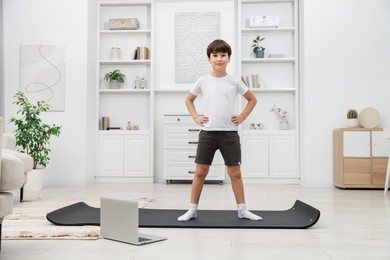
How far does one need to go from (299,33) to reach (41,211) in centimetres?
429

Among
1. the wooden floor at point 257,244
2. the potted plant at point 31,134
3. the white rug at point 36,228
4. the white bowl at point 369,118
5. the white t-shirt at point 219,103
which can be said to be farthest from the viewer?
the white bowl at point 369,118

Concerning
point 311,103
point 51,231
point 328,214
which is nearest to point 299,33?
point 311,103

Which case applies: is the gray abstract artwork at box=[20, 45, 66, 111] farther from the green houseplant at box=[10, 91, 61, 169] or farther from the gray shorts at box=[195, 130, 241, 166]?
the gray shorts at box=[195, 130, 241, 166]

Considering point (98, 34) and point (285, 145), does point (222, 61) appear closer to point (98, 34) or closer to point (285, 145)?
point (285, 145)

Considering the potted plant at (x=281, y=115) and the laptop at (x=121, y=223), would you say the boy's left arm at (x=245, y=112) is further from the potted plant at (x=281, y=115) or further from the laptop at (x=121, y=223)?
the potted plant at (x=281, y=115)

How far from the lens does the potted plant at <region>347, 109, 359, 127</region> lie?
5.31 meters

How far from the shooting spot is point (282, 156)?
19.4ft

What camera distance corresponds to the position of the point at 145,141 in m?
6.04

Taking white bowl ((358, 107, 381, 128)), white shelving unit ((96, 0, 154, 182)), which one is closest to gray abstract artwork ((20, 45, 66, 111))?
white shelving unit ((96, 0, 154, 182))

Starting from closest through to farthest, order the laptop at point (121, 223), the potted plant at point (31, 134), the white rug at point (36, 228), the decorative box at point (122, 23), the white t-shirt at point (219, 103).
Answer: the laptop at point (121, 223), the white rug at point (36, 228), the white t-shirt at point (219, 103), the potted plant at point (31, 134), the decorative box at point (122, 23)

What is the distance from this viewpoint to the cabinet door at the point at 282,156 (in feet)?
19.3

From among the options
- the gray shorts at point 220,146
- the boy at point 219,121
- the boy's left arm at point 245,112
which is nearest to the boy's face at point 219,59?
the boy at point 219,121

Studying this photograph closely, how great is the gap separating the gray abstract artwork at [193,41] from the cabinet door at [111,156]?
4.17ft

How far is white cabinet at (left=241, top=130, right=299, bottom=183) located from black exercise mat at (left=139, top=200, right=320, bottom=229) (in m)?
2.63
